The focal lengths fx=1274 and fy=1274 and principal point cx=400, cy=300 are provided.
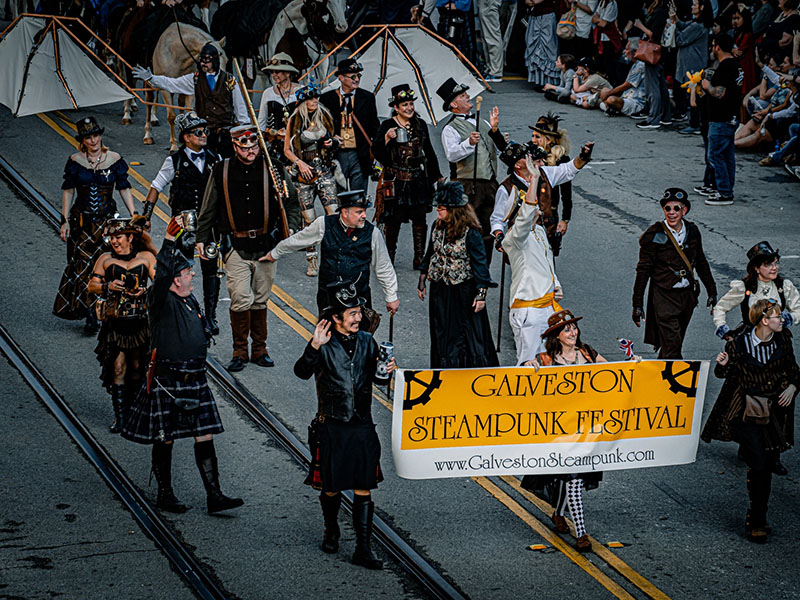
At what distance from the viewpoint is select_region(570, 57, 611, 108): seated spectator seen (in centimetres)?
2241

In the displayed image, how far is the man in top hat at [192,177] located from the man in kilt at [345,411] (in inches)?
166

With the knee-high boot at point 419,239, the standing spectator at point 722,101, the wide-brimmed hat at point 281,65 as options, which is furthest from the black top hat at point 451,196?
the standing spectator at point 722,101

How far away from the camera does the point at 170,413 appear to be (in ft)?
30.5

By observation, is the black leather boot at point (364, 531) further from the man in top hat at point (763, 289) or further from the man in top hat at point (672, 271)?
the man in top hat at point (672, 271)

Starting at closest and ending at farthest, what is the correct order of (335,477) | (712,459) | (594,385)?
(335,477) → (594,385) → (712,459)

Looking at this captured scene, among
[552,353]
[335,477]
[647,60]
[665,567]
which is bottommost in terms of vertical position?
[665,567]

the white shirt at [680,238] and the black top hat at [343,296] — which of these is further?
the white shirt at [680,238]

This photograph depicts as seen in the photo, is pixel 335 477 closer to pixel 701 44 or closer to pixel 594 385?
pixel 594 385

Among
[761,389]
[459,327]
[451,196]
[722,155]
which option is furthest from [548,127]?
[722,155]

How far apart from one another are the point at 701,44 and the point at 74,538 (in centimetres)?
1505

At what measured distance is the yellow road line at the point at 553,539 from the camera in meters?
8.56

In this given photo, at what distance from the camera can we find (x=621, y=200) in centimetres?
1761

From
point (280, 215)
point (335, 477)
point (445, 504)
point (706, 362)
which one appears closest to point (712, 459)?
point (706, 362)

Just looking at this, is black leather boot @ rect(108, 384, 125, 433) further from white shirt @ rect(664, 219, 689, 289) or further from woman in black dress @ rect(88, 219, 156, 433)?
white shirt @ rect(664, 219, 689, 289)
